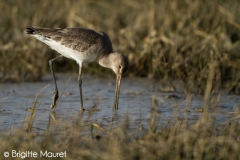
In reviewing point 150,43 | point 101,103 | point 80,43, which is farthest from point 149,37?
point 101,103

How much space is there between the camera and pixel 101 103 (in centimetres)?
745

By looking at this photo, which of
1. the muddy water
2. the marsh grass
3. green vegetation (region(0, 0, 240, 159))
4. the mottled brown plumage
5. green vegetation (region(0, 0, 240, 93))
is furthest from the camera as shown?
green vegetation (region(0, 0, 240, 93))

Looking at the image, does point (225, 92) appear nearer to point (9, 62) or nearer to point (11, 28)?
point (9, 62)

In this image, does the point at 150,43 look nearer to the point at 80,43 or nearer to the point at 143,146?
the point at 80,43

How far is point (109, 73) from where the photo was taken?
958cm

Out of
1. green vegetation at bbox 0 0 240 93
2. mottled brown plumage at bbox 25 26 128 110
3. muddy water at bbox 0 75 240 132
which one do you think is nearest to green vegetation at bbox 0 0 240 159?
green vegetation at bbox 0 0 240 93

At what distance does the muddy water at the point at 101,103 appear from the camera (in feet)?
20.3

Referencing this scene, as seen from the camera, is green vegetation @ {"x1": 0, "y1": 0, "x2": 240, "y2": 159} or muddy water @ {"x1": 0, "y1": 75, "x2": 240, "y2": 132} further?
green vegetation @ {"x1": 0, "y1": 0, "x2": 240, "y2": 159}

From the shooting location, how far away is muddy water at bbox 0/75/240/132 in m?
6.20

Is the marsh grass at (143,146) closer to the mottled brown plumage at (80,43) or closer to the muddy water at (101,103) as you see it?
the muddy water at (101,103)

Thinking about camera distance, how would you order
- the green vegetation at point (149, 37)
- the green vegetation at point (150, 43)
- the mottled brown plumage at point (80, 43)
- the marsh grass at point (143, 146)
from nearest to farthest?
1. the marsh grass at point (143, 146)
2. the green vegetation at point (150, 43)
3. the mottled brown plumage at point (80, 43)
4. the green vegetation at point (149, 37)

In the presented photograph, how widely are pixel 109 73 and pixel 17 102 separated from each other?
2.60 meters

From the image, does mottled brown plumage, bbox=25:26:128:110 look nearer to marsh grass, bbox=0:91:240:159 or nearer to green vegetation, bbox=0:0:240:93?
green vegetation, bbox=0:0:240:93

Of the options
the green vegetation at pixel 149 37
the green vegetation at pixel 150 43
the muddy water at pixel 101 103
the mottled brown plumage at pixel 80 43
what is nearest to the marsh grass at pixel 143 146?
the green vegetation at pixel 150 43
